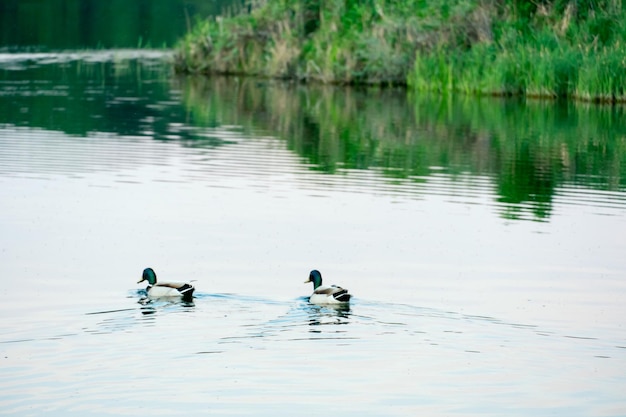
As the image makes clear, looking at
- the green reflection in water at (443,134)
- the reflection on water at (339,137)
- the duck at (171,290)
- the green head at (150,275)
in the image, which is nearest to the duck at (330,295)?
the duck at (171,290)

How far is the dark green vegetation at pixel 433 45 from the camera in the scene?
40.1 metres

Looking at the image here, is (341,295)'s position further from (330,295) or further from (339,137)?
(339,137)

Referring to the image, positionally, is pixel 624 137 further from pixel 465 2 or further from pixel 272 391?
pixel 272 391

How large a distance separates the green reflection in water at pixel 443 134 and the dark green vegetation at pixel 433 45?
108 centimetres

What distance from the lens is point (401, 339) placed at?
13422 millimetres

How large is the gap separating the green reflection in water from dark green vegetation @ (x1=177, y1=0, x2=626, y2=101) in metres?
1.08

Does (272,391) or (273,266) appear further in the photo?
(273,266)

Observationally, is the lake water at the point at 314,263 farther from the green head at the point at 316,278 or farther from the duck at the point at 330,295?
the green head at the point at 316,278

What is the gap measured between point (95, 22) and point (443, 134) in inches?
1780

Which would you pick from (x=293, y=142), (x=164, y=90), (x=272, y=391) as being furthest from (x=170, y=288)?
(x=164, y=90)

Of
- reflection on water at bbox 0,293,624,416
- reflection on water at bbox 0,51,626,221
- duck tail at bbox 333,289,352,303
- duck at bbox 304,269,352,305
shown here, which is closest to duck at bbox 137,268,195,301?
reflection on water at bbox 0,293,624,416

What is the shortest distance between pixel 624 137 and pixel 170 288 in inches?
755

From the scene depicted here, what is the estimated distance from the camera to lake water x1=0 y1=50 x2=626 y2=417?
12.0 m

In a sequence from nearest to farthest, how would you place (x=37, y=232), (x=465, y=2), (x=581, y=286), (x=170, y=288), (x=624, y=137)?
(x=170, y=288), (x=581, y=286), (x=37, y=232), (x=624, y=137), (x=465, y=2)
